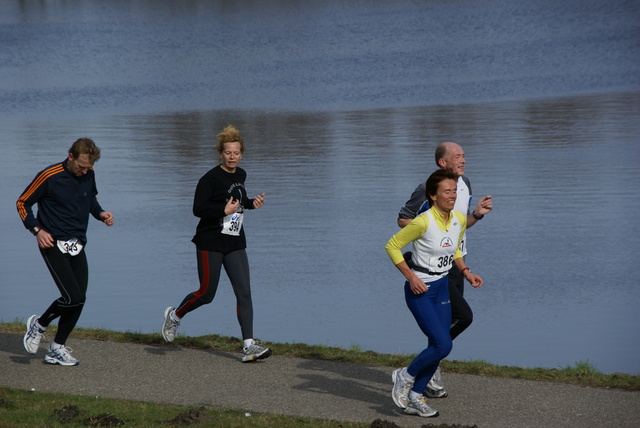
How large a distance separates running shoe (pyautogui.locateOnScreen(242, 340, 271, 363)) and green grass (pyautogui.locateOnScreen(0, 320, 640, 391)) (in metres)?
0.35

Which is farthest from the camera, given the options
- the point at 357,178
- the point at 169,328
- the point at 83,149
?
the point at 357,178

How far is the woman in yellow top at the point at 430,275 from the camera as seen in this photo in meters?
6.66

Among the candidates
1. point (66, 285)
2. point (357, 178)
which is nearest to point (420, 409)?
point (66, 285)

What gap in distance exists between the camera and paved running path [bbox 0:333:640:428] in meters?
6.73

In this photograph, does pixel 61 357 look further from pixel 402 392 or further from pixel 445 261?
pixel 445 261

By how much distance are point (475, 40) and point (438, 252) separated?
Result: 2211 inches

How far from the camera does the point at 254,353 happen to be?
322 inches

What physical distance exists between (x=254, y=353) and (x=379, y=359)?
104cm

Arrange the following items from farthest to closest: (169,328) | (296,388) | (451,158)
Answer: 1. (169,328)
2. (296,388)
3. (451,158)

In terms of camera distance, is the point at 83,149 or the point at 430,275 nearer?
the point at 430,275

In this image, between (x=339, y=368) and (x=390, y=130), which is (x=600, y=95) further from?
(x=339, y=368)

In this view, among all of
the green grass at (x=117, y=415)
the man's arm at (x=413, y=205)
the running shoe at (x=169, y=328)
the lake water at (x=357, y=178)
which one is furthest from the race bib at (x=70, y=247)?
the lake water at (x=357, y=178)

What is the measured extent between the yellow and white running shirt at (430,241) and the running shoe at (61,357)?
296 cm

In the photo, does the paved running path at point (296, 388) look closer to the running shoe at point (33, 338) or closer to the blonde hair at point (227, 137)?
the running shoe at point (33, 338)
